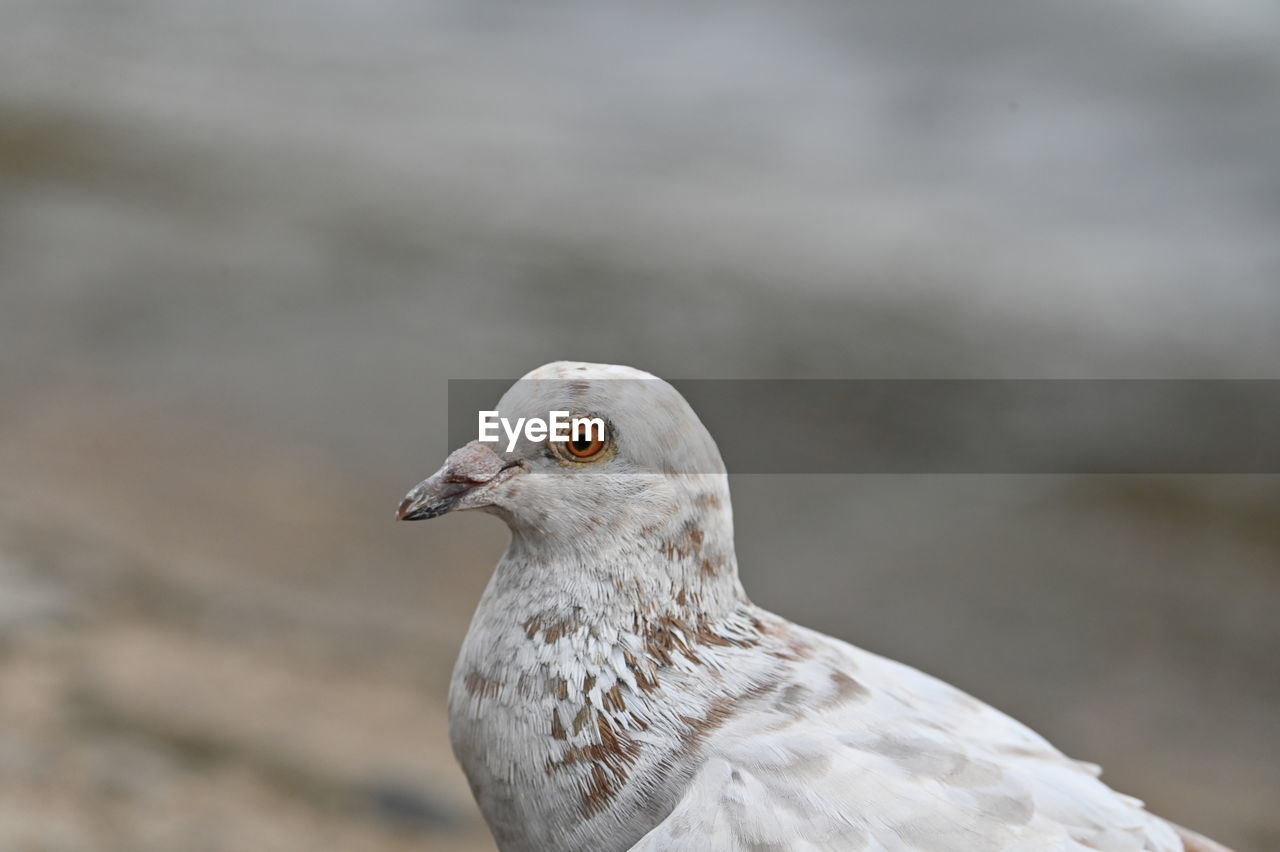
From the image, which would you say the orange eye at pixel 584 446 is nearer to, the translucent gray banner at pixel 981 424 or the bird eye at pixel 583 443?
the bird eye at pixel 583 443

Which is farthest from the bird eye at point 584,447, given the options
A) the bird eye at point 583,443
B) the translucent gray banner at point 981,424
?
the translucent gray banner at point 981,424

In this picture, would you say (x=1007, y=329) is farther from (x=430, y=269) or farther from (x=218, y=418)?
(x=218, y=418)

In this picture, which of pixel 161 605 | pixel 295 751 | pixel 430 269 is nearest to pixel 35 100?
pixel 430 269

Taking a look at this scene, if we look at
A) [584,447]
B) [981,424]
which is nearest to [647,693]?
[584,447]

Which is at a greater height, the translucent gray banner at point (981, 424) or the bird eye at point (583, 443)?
the bird eye at point (583, 443)

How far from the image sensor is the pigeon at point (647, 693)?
2104mm

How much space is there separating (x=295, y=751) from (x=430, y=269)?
14.3 ft

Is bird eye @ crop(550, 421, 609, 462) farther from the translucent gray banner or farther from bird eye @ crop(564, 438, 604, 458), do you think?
the translucent gray banner

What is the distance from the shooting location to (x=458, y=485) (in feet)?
7.10

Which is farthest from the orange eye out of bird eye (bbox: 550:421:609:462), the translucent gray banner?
the translucent gray banner

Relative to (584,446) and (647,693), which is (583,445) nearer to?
(584,446)

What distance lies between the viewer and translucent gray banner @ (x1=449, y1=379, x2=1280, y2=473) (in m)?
7.12

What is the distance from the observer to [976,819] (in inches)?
82.6

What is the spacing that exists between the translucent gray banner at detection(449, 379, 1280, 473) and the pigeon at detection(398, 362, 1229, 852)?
15.5ft
